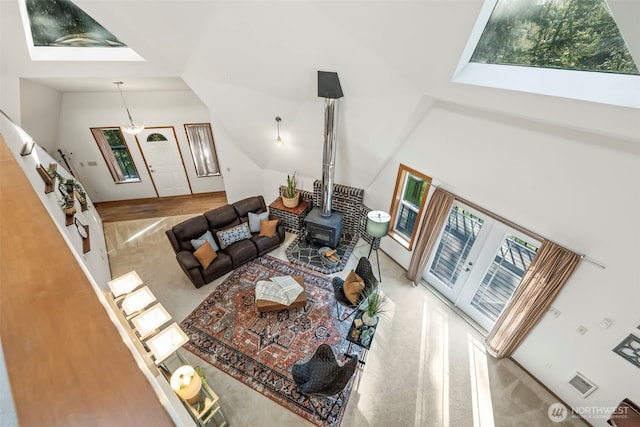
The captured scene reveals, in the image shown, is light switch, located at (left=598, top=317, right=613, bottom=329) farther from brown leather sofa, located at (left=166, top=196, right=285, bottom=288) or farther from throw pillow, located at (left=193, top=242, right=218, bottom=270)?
throw pillow, located at (left=193, top=242, right=218, bottom=270)

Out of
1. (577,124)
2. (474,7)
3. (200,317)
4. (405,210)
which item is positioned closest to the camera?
(474,7)

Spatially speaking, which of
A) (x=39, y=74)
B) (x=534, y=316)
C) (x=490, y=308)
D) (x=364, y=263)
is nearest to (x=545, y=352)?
(x=534, y=316)

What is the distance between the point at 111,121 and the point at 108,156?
3.46ft

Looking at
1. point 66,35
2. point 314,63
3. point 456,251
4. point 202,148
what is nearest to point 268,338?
point 456,251

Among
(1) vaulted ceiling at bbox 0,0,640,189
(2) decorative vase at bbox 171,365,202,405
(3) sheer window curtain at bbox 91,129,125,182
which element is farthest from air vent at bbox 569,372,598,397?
(3) sheer window curtain at bbox 91,129,125,182

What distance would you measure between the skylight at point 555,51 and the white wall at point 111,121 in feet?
18.3

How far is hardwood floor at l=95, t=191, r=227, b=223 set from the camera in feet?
23.4

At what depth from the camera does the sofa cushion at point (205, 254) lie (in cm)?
506

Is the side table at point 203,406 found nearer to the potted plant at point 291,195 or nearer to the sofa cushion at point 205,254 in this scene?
the sofa cushion at point 205,254

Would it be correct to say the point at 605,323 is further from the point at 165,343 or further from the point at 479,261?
the point at 165,343

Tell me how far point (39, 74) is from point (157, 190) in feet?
13.2

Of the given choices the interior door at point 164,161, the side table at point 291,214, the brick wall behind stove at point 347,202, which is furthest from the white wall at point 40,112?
the brick wall behind stove at point 347,202

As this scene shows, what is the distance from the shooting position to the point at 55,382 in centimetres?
51

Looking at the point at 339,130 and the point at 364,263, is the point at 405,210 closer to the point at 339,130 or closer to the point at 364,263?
the point at 364,263
